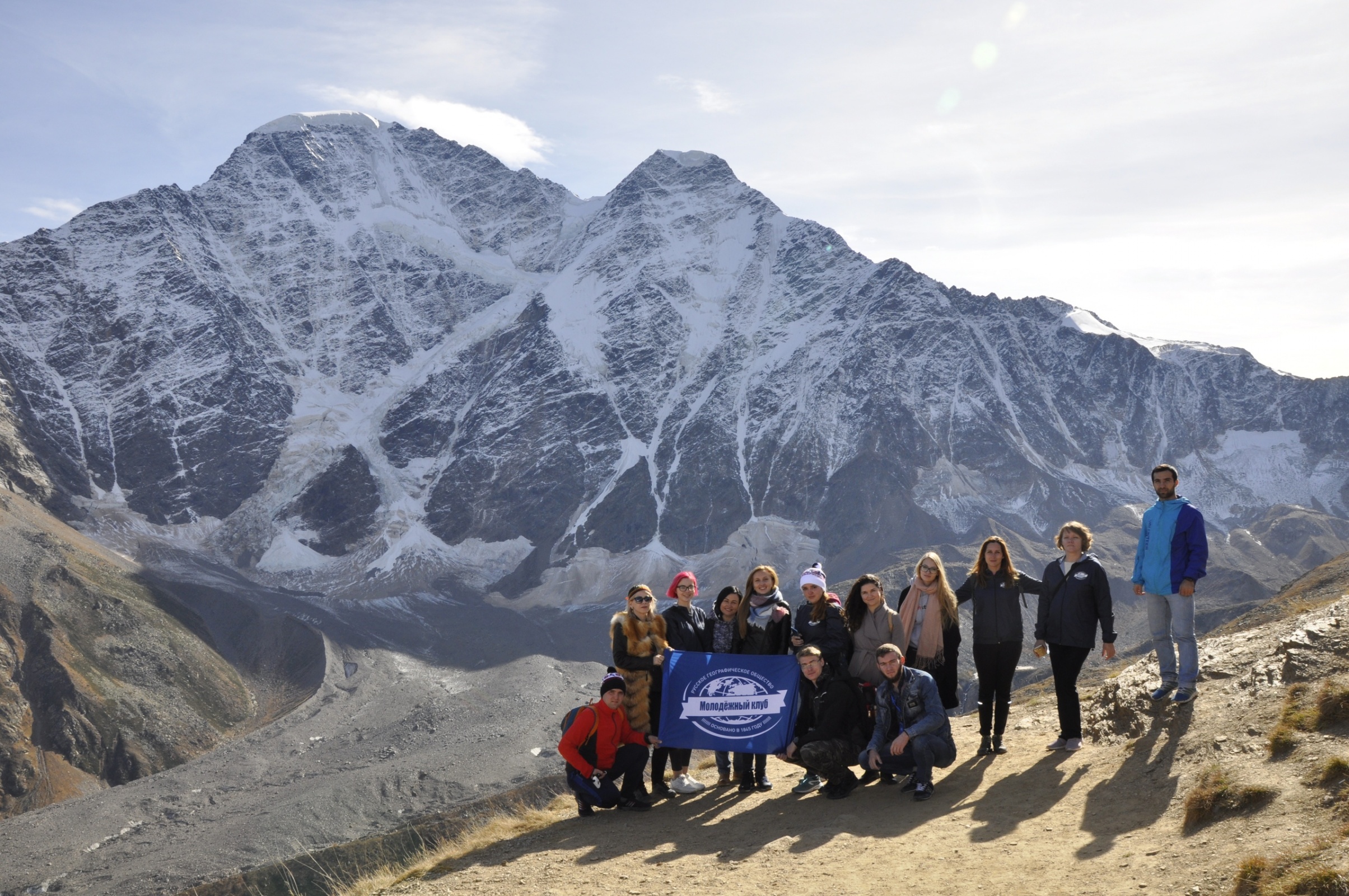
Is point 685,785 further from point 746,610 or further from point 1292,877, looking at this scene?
point 1292,877

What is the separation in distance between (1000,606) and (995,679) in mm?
1200

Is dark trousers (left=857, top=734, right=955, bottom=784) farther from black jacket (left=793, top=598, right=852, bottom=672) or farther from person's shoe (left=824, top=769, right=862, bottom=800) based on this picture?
black jacket (left=793, top=598, right=852, bottom=672)

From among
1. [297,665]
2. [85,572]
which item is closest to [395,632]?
[297,665]

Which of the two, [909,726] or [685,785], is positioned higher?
[909,726]

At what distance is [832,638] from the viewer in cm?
1284

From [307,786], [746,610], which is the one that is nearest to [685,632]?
[746,610]

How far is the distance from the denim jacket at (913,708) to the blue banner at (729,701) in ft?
4.80

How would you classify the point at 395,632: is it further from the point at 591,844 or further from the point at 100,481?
the point at 591,844

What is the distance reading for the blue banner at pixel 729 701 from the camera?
13367mm

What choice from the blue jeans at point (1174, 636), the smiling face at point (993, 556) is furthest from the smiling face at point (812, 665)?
the blue jeans at point (1174, 636)

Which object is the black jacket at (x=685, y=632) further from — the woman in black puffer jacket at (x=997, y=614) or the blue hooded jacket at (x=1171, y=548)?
the blue hooded jacket at (x=1171, y=548)

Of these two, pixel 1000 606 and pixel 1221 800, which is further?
pixel 1000 606

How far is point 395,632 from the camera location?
159875 millimetres

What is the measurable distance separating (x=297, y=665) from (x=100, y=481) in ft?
316
